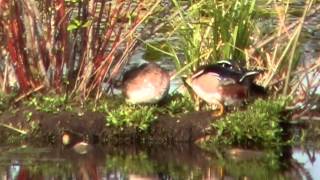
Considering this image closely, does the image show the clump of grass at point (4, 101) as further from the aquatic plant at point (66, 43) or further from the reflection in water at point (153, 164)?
the reflection in water at point (153, 164)

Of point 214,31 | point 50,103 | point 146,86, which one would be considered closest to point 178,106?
point 146,86

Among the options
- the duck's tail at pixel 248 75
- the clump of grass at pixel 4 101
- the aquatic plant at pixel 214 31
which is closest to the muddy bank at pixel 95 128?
the clump of grass at pixel 4 101

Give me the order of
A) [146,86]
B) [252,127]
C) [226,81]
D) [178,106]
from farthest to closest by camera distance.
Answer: [178,106]
[146,86]
[226,81]
[252,127]

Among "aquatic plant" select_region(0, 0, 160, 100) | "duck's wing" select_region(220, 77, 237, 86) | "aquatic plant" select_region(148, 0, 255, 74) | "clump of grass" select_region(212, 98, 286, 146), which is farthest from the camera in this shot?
"aquatic plant" select_region(148, 0, 255, 74)

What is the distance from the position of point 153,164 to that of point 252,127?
39.9 inches

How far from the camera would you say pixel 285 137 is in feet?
36.6

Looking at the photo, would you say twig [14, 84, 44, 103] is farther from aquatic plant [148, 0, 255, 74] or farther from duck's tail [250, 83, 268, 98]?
duck's tail [250, 83, 268, 98]

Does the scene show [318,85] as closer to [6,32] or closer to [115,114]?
[115,114]

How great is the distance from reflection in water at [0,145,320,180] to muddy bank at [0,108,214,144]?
4.8 inches

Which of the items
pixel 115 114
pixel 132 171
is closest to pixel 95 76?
pixel 115 114

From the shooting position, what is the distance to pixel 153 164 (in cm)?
1045

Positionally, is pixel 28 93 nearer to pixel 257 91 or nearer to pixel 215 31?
pixel 215 31

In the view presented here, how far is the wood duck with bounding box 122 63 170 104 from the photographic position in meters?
11.2

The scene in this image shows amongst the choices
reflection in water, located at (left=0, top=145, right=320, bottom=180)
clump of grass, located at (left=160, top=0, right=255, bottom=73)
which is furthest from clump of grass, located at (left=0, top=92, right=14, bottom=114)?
clump of grass, located at (left=160, top=0, right=255, bottom=73)
